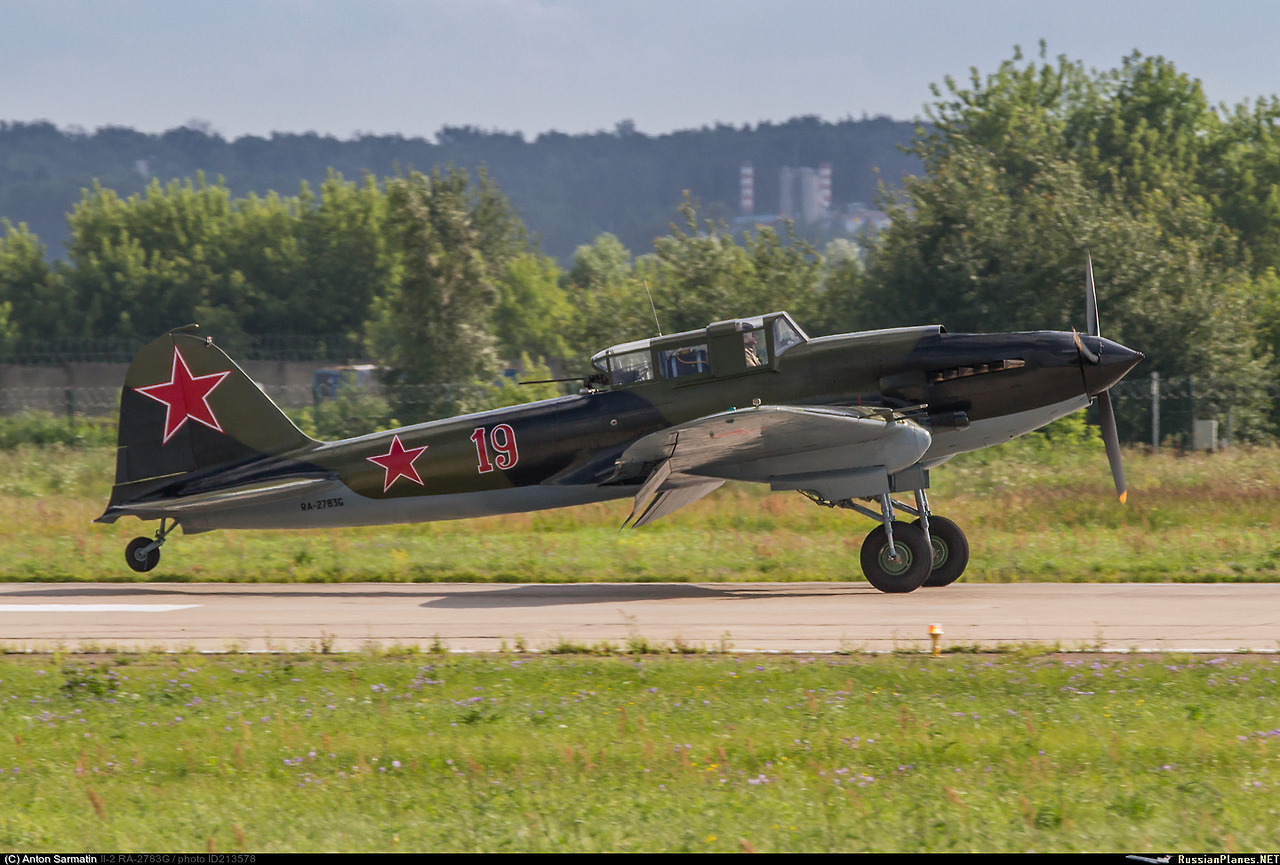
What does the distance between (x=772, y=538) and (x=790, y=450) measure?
452 centimetres

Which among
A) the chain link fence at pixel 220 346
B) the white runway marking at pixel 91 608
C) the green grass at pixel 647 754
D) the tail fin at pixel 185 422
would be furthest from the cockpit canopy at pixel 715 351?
the chain link fence at pixel 220 346

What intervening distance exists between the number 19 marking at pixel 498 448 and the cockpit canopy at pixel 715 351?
1604 mm

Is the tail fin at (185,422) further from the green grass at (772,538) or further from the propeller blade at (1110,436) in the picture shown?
the propeller blade at (1110,436)

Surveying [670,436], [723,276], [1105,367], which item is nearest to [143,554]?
[670,436]

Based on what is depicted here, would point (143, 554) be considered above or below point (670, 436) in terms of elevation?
below

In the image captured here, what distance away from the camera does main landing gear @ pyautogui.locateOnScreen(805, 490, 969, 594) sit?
553 inches

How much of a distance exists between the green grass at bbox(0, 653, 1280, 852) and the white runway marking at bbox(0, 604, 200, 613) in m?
3.52

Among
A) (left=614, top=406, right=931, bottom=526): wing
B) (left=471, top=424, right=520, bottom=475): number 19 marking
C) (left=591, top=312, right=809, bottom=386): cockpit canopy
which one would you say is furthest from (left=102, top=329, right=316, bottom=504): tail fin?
(left=614, top=406, right=931, bottom=526): wing

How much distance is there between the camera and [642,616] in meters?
13.0

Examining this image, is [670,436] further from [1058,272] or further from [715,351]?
[1058,272]

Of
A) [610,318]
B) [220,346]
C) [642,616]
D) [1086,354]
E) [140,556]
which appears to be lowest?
[642,616]

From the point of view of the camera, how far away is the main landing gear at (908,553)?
46.1ft

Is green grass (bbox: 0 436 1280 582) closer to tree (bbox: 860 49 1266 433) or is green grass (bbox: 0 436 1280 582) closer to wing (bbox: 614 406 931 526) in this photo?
wing (bbox: 614 406 931 526)

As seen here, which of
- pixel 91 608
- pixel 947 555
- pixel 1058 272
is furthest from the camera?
pixel 1058 272
